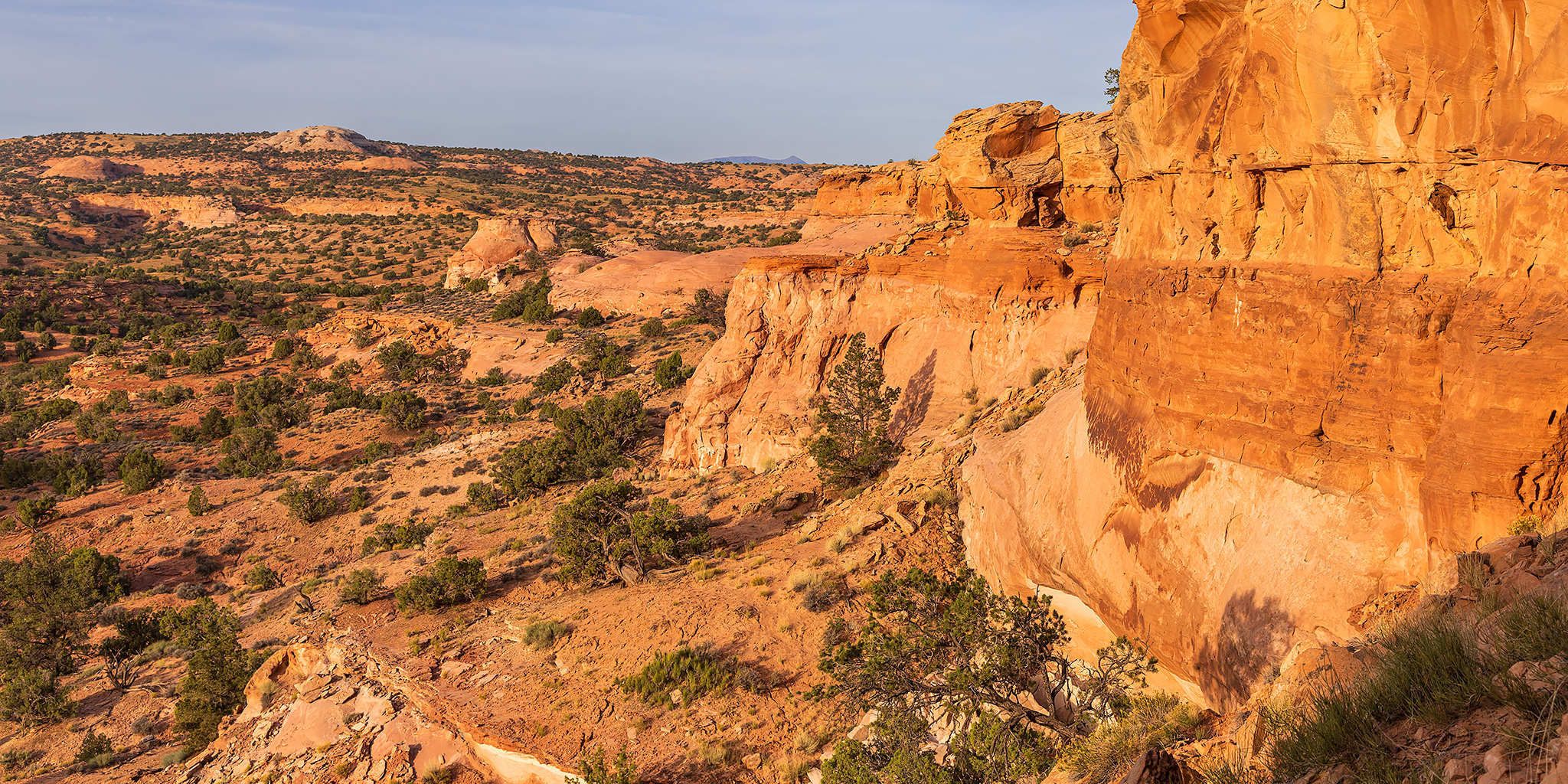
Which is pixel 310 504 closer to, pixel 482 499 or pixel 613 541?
pixel 482 499

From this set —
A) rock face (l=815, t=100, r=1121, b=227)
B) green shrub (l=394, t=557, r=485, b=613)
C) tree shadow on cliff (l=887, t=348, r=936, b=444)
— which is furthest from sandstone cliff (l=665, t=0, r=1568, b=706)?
green shrub (l=394, t=557, r=485, b=613)

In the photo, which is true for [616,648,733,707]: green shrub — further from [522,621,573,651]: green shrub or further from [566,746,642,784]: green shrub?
[522,621,573,651]: green shrub

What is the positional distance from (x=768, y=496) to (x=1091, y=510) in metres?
13.1

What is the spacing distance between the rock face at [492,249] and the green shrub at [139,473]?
109 feet

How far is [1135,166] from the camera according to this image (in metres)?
9.77

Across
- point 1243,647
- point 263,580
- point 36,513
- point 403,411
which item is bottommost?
point 263,580

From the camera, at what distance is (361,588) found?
1975cm

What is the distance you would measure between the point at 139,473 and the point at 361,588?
20.6m

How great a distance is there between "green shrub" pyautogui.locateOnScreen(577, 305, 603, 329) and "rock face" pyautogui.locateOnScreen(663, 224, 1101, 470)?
22.8 metres

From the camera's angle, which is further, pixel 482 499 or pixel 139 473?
pixel 139 473

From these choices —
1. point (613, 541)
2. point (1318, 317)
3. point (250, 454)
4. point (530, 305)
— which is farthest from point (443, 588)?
point (530, 305)

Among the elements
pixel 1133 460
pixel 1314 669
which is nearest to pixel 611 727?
pixel 1133 460

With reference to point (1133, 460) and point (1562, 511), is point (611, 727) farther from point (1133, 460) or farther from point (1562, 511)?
point (1562, 511)

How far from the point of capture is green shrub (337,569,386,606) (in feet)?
64.8
